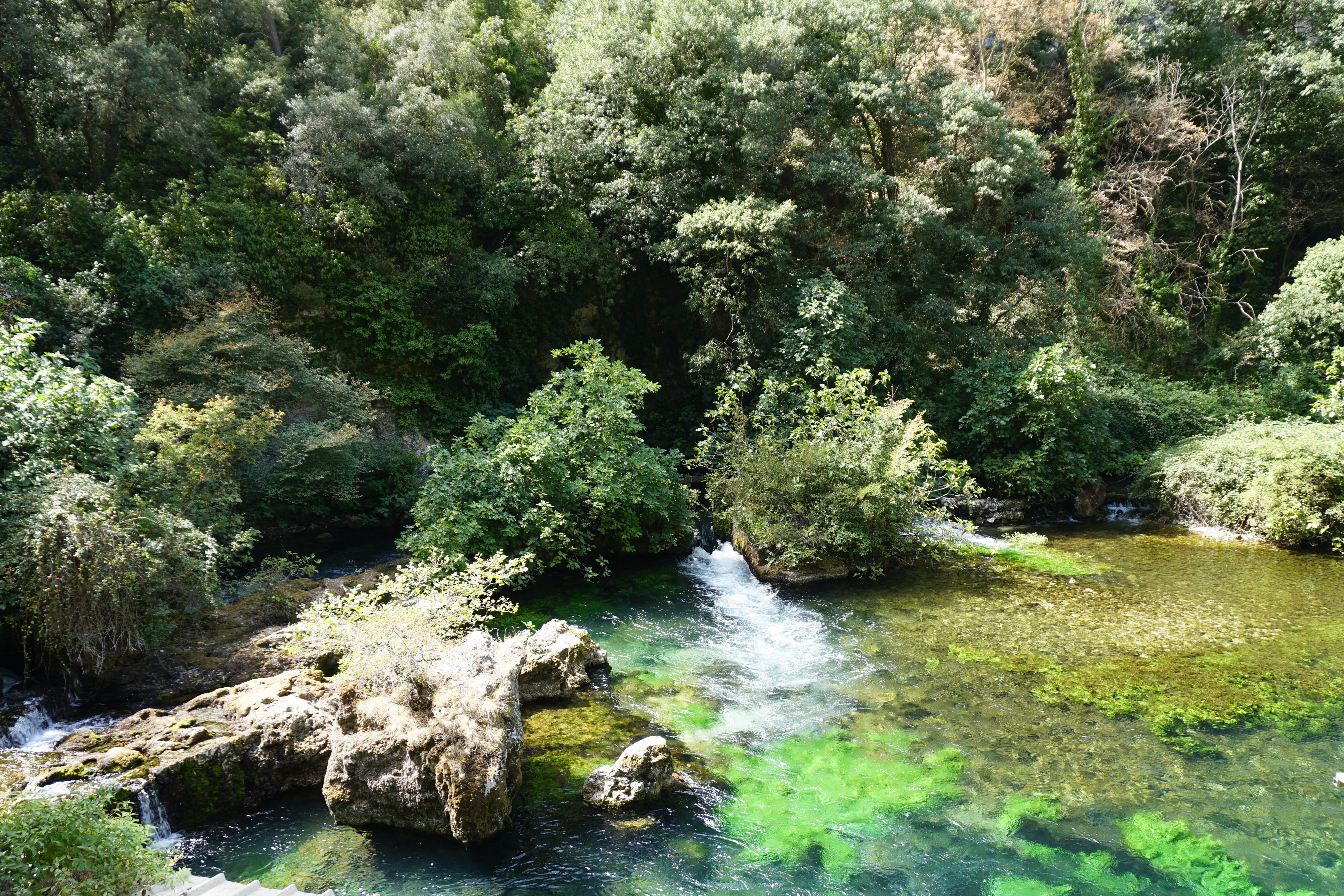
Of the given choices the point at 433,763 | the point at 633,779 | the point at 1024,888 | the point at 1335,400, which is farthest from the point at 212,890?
the point at 1335,400

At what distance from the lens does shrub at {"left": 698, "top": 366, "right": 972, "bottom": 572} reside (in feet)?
36.1

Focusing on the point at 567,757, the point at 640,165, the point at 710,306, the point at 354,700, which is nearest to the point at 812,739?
the point at 567,757

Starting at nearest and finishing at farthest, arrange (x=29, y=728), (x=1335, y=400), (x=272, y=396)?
(x=29, y=728) < (x=272, y=396) < (x=1335, y=400)

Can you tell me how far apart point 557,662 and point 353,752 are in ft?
7.71

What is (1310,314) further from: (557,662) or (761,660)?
(557,662)

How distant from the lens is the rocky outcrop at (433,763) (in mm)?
5184

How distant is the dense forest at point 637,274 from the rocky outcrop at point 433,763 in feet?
10.7

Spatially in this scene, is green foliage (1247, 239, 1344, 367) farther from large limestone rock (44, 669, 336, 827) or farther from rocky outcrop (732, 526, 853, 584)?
large limestone rock (44, 669, 336, 827)

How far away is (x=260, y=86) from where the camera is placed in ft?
48.9

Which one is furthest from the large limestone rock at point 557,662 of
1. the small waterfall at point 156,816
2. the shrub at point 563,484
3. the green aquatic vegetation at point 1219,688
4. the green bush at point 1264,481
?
the green bush at point 1264,481

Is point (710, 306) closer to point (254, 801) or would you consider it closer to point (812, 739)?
point (812, 739)

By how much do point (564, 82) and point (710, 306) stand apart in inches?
264

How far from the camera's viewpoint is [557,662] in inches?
291

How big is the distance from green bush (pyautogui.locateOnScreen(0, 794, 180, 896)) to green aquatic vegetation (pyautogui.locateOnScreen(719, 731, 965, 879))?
3767 mm
